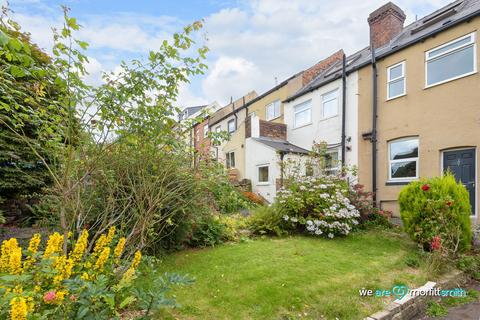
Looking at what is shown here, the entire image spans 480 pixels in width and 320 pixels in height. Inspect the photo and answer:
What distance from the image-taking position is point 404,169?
9.29 m

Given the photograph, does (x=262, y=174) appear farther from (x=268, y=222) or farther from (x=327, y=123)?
(x=268, y=222)

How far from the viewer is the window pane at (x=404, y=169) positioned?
9039 millimetres

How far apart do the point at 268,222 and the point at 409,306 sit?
3.80m

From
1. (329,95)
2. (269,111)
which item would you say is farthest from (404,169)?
(269,111)

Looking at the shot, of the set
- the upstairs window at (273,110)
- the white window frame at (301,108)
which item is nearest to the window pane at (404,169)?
the white window frame at (301,108)

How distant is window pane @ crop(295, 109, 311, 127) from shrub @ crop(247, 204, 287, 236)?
23.9ft

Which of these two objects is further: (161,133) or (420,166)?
(420,166)

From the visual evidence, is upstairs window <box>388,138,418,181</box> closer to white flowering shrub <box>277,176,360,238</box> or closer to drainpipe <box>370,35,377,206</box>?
drainpipe <box>370,35,377,206</box>

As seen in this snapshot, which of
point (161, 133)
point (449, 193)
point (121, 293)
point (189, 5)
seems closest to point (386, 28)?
point (449, 193)

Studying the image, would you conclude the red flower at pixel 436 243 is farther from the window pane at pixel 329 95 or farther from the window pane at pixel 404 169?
the window pane at pixel 329 95

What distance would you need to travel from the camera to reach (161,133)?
11.1 ft

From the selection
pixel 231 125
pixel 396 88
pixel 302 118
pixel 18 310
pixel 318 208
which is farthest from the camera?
pixel 231 125

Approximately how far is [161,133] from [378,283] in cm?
397

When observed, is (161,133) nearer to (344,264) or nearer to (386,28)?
(344,264)
